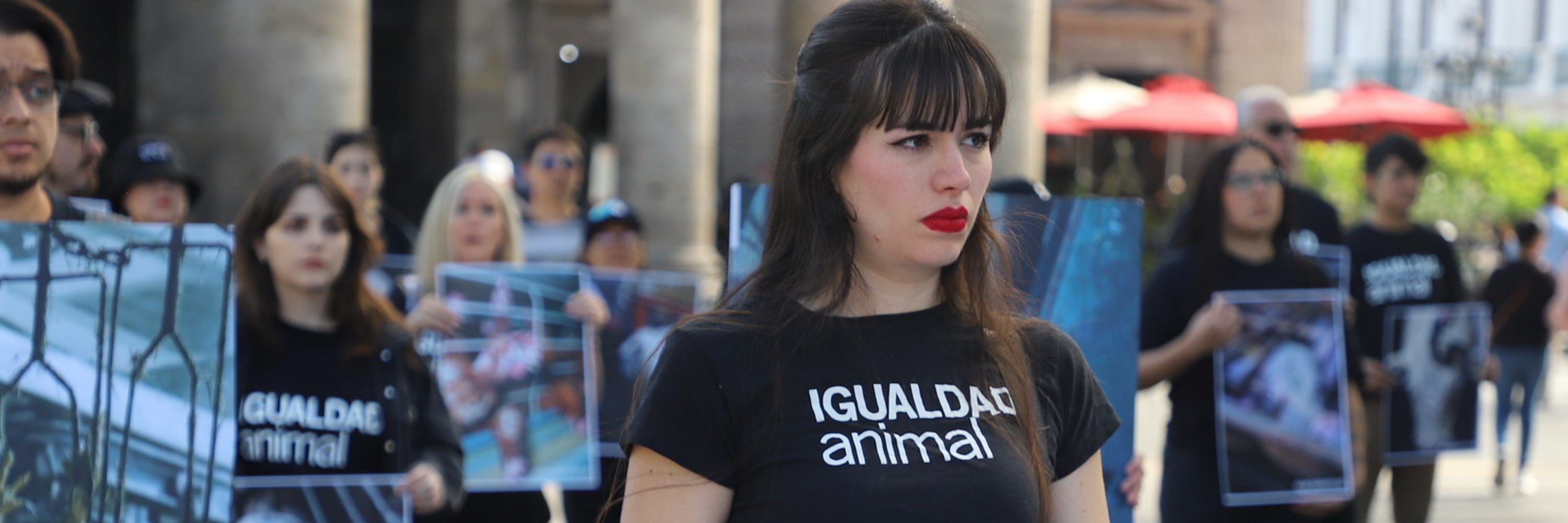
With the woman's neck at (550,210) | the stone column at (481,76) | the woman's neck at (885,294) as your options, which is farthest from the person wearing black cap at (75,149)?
the stone column at (481,76)

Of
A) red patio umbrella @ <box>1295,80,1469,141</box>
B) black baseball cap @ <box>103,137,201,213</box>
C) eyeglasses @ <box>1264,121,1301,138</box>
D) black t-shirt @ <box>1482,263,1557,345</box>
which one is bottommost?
black t-shirt @ <box>1482,263,1557,345</box>

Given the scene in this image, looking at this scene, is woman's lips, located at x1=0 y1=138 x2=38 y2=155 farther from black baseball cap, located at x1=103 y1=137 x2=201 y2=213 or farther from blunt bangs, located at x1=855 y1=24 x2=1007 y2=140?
black baseball cap, located at x1=103 y1=137 x2=201 y2=213

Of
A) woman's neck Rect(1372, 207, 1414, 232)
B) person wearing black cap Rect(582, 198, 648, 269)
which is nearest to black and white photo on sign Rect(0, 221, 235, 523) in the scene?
person wearing black cap Rect(582, 198, 648, 269)

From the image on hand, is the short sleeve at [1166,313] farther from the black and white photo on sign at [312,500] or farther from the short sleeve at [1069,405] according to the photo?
the short sleeve at [1069,405]

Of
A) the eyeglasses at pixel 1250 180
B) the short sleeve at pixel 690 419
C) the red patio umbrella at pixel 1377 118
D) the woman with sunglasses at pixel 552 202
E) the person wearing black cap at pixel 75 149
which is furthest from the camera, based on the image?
the red patio umbrella at pixel 1377 118

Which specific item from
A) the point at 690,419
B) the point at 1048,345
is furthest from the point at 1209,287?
the point at 690,419

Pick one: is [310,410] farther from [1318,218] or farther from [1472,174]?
[1472,174]

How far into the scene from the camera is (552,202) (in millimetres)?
7840

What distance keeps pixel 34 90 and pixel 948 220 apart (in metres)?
2.12

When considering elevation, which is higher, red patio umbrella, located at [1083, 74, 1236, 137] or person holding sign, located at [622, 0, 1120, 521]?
red patio umbrella, located at [1083, 74, 1236, 137]

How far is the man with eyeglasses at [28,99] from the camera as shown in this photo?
139 inches

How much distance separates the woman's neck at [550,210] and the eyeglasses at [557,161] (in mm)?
166

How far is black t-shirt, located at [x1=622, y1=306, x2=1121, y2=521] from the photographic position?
2.34 metres

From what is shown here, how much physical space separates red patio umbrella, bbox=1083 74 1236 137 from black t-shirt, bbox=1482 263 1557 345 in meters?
9.57
